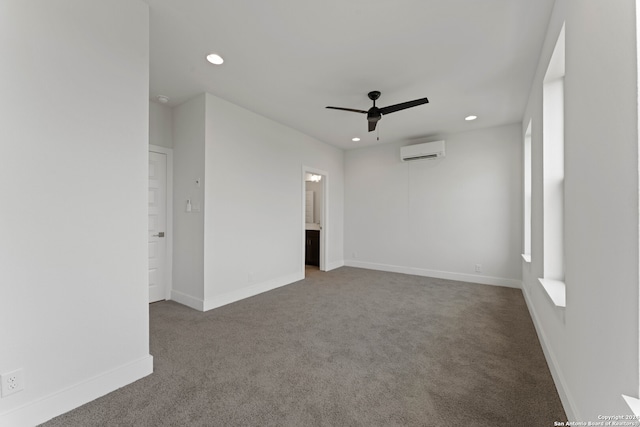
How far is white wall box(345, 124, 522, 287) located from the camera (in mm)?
4473

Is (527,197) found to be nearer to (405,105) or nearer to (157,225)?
(405,105)

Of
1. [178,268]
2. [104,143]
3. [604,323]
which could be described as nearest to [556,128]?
[604,323]

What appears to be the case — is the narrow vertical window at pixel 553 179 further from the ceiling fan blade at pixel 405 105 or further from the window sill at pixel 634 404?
the window sill at pixel 634 404

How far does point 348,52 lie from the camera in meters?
2.51

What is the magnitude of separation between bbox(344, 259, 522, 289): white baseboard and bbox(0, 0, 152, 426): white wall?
14.8 feet

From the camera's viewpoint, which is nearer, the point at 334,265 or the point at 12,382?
the point at 12,382

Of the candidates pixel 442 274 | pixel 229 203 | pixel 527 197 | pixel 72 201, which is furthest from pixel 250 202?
pixel 527 197

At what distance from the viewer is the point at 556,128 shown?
7.40ft

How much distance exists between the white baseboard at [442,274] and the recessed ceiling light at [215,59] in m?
4.61

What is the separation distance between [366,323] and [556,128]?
8.31ft

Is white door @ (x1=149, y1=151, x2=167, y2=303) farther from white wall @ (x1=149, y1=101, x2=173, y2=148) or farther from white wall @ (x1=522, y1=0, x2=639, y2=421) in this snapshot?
white wall @ (x1=522, y1=0, x2=639, y2=421)

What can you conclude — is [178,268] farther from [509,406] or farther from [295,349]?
[509,406]

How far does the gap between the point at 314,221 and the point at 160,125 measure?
3841 millimetres

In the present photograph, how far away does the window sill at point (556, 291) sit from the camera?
1846 millimetres
